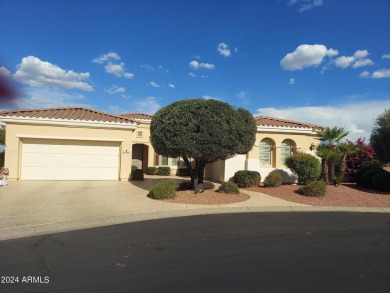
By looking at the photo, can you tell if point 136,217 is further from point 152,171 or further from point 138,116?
point 138,116

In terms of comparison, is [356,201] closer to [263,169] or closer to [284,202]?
[284,202]

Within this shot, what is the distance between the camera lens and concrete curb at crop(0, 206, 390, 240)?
7.49 metres

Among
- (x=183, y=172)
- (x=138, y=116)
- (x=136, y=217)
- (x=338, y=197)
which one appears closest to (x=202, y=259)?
(x=136, y=217)

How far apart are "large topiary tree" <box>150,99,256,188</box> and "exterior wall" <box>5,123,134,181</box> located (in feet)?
20.8

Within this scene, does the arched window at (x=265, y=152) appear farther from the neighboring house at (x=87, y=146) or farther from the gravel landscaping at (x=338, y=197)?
the gravel landscaping at (x=338, y=197)

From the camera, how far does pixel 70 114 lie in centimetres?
1948

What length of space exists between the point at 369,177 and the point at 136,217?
1266cm

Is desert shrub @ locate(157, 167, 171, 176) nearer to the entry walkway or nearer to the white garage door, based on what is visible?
the white garage door

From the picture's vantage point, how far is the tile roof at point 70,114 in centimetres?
1775

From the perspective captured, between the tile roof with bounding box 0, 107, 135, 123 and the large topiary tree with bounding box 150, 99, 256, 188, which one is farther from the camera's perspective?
the tile roof with bounding box 0, 107, 135, 123

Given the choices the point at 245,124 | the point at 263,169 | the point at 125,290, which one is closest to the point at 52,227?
the point at 125,290

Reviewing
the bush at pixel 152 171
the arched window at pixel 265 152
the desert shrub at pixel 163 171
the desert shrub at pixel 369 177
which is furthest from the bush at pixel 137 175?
the desert shrub at pixel 369 177

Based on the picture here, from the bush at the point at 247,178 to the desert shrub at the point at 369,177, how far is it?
5415 mm

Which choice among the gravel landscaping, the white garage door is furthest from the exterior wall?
the gravel landscaping
